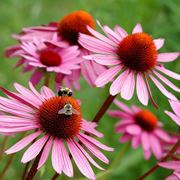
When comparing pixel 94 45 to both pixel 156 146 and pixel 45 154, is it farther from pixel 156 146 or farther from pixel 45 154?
pixel 156 146

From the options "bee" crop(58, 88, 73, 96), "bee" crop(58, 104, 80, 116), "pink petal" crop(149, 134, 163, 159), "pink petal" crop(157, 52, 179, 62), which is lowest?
"pink petal" crop(149, 134, 163, 159)

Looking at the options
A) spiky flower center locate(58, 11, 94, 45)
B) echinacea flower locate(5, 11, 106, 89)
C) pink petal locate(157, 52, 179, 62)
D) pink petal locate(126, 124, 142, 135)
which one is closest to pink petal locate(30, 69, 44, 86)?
echinacea flower locate(5, 11, 106, 89)

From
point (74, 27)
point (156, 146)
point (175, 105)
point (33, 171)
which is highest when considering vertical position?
point (74, 27)

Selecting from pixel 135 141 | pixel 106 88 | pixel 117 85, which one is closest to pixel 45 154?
pixel 117 85

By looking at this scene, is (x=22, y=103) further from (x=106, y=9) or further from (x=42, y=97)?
(x=106, y=9)

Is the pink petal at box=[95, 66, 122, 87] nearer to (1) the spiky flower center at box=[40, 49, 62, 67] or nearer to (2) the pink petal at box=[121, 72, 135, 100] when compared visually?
(2) the pink petal at box=[121, 72, 135, 100]

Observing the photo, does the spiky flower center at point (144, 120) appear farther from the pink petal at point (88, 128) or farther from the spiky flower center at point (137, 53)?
the pink petal at point (88, 128)

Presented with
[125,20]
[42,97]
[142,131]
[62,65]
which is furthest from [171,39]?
[42,97]
